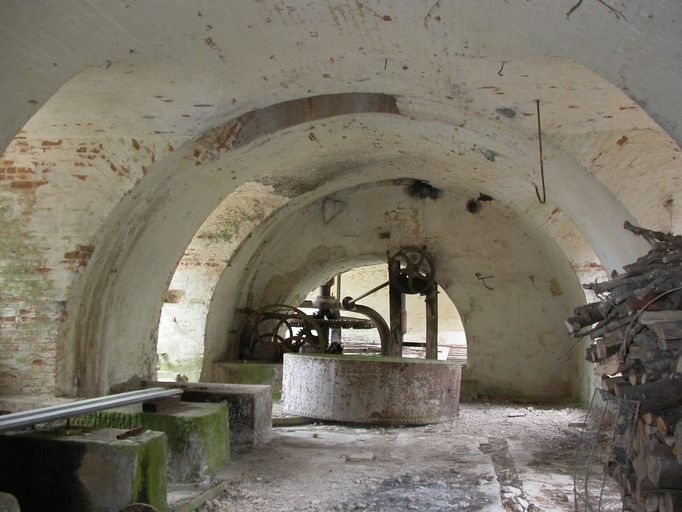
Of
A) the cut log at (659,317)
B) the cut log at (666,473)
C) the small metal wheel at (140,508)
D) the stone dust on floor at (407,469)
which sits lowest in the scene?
the stone dust on floor at (407,469)

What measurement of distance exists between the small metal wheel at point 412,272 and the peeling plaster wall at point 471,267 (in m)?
0.15

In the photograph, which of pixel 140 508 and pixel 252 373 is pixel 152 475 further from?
pixel 252 373

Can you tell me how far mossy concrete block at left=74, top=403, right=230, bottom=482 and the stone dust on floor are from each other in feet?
0.89

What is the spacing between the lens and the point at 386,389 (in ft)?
26.2

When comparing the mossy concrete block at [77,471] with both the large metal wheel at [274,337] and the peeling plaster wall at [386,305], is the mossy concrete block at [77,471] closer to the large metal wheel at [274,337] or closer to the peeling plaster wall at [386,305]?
the large metal wheel at [274,337]

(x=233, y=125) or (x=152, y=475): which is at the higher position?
(x=233, y=125)

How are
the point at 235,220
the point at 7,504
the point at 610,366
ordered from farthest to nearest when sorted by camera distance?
the point at 235,220 → the point at 610,366 → the point at 7,504

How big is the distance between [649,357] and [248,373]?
7.31m

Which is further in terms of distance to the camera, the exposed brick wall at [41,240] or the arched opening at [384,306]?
the arched opening at [384,306]

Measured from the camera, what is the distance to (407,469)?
5.99 metres

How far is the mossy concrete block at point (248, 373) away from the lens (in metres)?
10.1

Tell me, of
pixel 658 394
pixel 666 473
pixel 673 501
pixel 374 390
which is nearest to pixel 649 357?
pixel 658 394

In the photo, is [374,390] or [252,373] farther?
[252,373]

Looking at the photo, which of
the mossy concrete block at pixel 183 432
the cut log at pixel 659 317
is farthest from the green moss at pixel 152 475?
the cut log at pixel 659 317
